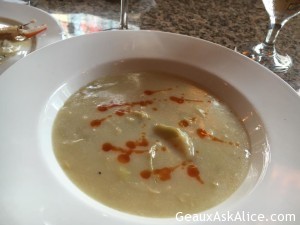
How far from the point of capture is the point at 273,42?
57.9 inches

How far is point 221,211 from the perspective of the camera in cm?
76

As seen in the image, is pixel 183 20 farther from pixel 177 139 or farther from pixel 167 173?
pixel 167 173

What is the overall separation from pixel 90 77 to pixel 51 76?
0.47ft

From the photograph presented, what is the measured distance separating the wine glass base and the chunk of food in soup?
1.25ft

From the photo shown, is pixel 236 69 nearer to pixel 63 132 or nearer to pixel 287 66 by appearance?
pixel 287 66

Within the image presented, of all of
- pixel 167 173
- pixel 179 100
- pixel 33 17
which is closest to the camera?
pixel 167 173

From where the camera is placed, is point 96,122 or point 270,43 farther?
point 270,43

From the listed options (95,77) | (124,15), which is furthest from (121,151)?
(124,15)

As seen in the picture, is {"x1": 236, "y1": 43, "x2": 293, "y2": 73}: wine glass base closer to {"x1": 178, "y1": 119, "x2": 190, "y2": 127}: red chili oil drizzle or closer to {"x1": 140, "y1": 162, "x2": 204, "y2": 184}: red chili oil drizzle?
{"x1": 178, "y1": 119, "x2": 190, "y2": 127}: red chili oil drizzle

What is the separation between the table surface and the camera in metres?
1.55

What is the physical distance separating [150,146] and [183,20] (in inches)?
36.3

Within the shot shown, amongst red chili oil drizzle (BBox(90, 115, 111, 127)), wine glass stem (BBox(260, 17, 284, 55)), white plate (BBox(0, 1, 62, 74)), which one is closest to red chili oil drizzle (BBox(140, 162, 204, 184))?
red chili oil drizzle (BBox(90, 115, 111, 127))

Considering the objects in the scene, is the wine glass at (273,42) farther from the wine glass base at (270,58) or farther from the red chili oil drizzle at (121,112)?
the red chili oil drizzle at (121,112)

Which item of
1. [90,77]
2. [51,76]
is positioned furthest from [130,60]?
[51,76]
